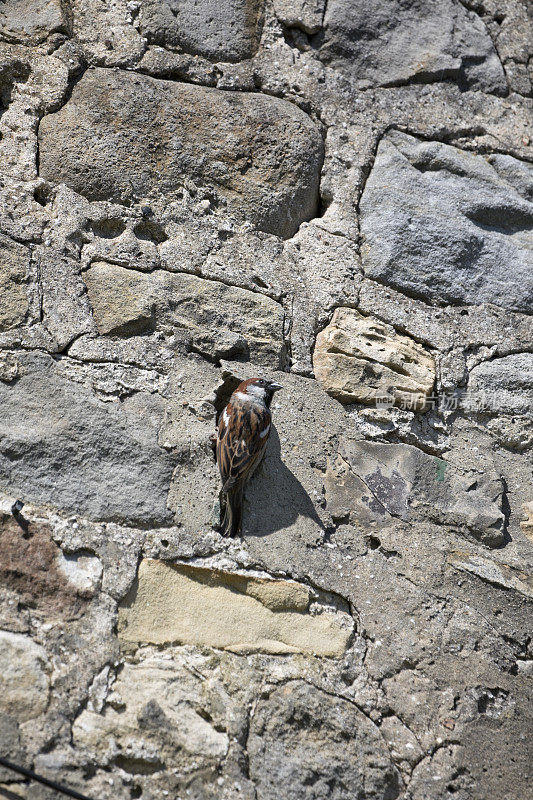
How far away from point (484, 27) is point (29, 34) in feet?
5.46

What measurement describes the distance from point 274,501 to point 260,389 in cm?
31

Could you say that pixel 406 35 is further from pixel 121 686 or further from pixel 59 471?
pixel 121 686

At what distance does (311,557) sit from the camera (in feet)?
6.24

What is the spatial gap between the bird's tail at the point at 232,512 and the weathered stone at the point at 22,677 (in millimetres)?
524

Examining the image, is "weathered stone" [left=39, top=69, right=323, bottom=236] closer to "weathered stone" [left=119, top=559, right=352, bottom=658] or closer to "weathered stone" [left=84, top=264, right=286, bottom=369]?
→ "weathered stone" [left=84, top=264, right=286, bottom=369]

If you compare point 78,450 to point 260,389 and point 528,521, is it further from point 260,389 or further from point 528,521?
point 528,521

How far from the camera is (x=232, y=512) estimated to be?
1.88 m

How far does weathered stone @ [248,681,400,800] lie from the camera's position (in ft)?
5.34

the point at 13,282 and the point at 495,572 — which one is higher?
the point at 13,282

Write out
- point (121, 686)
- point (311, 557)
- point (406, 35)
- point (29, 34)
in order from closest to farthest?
point (121, 686)
point (311, 557)
point (29, 34)
point (406, 35)

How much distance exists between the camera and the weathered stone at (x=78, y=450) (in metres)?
1.82

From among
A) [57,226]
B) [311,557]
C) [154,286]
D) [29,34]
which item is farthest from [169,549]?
[29,34]

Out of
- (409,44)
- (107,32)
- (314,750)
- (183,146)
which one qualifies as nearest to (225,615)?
(314,750)

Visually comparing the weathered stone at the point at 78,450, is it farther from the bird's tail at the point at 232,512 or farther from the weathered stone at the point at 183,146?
the weathered stone at the point at 183,146
